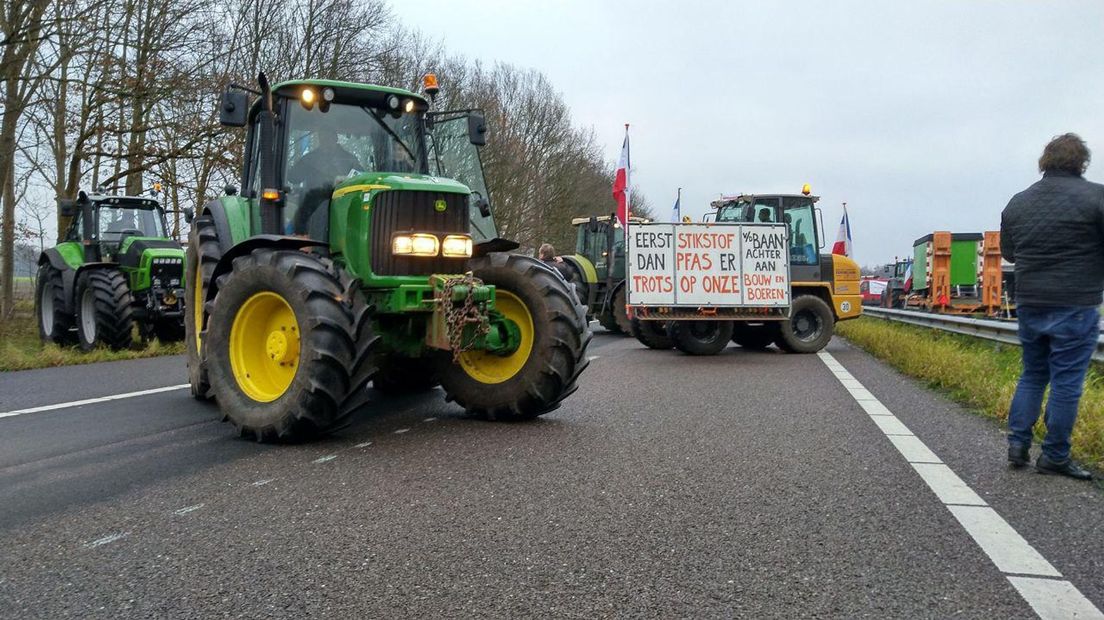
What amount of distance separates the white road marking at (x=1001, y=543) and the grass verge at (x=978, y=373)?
0.98 meters

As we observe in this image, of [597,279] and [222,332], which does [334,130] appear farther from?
[597,279]

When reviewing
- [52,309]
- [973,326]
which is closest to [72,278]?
[52,309]

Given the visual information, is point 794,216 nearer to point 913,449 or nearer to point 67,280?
point 913,449

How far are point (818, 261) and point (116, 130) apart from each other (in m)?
14.9

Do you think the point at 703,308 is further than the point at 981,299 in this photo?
No

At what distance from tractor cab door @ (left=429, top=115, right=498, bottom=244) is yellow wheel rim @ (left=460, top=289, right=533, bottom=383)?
2.35ft

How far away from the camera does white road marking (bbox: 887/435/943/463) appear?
541cm

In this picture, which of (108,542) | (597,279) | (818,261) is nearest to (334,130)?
(108,542)

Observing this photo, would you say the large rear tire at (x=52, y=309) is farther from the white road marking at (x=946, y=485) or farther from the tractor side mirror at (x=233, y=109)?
the white road marking at (x=946, y=485)

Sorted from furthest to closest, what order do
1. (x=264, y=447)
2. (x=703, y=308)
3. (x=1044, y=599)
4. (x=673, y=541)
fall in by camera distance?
(x=703, y=308)
(x=264, y=447)
(x=673, y=541)
(x=1044, y=599)

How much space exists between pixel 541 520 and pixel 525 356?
9.26ft

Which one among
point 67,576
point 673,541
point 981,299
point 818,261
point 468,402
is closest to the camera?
point 67,576

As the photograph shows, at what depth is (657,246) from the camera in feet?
45.2

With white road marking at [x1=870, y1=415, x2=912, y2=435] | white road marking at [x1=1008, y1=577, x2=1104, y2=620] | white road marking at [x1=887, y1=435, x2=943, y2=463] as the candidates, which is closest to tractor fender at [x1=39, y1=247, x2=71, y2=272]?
white road marking at [x1=870, y1=415, x2=912, y2=435]
